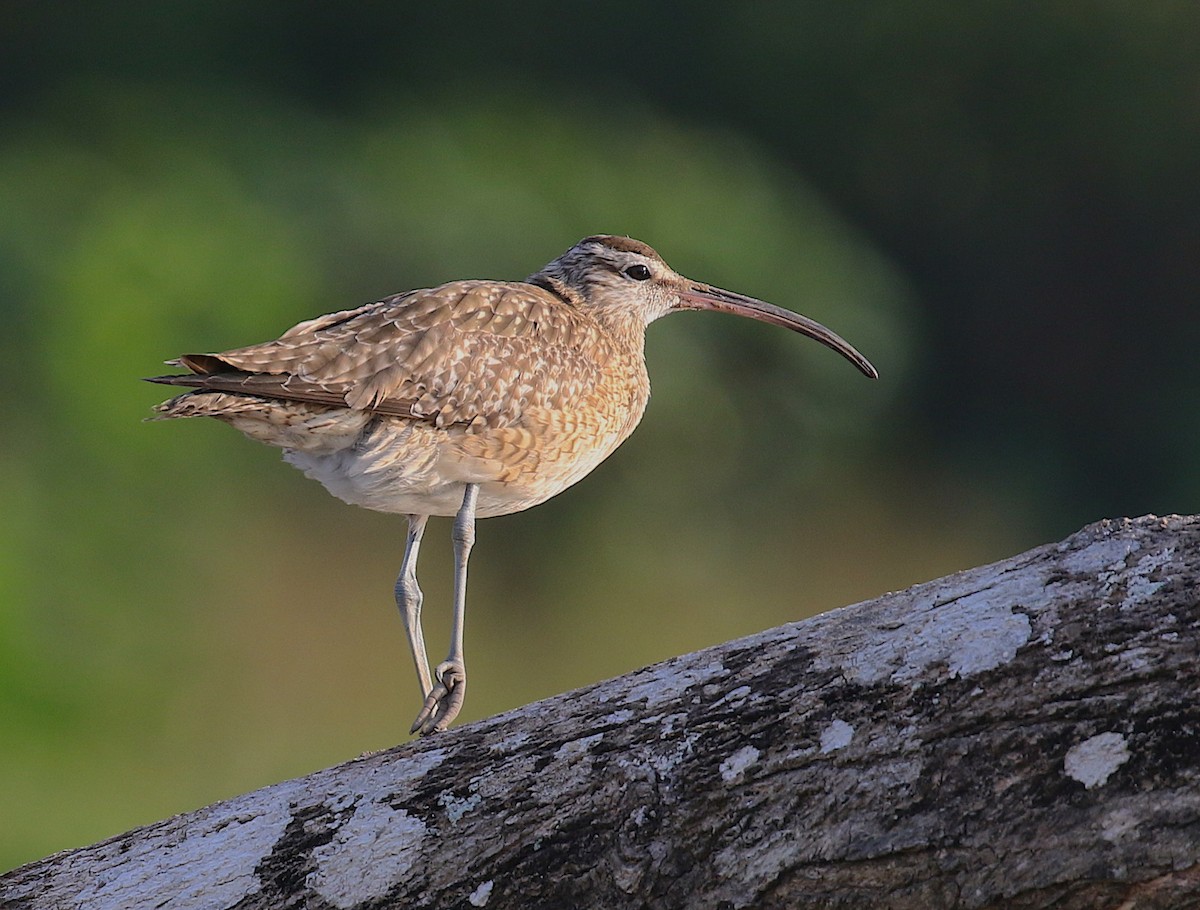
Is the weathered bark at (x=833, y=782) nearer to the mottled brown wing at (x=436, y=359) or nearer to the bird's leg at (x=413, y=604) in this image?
the mottled brown wing at (x=436, y=359)

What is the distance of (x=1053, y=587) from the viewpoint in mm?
2572

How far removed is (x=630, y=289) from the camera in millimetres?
5547

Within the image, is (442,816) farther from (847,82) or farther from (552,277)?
(847,82)

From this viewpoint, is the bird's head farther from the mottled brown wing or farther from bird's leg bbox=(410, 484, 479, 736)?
bird's leg bbox=(410, 484, 479, 736)

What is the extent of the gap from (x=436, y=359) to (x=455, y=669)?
0.84m

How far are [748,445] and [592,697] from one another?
29.5ft

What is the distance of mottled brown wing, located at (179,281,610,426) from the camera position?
14.1 ft

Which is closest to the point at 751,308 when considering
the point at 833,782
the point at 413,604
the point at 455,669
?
the point at 413,604

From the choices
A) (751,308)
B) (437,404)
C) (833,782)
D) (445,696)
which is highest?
(751,308)

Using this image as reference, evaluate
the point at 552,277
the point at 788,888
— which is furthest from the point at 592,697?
the point at 552,277

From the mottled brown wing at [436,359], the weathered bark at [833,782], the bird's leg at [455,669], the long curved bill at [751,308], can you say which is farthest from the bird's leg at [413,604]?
the weathered bark at [833,782]

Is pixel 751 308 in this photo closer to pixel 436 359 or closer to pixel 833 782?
pixel 436 359

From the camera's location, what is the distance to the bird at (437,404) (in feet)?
14.2

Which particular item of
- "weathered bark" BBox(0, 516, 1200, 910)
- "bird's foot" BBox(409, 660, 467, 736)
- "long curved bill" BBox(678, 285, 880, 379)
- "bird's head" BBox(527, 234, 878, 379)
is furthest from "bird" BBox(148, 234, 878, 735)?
"weathered bark" BBox(0, 516, 1200, 910)
